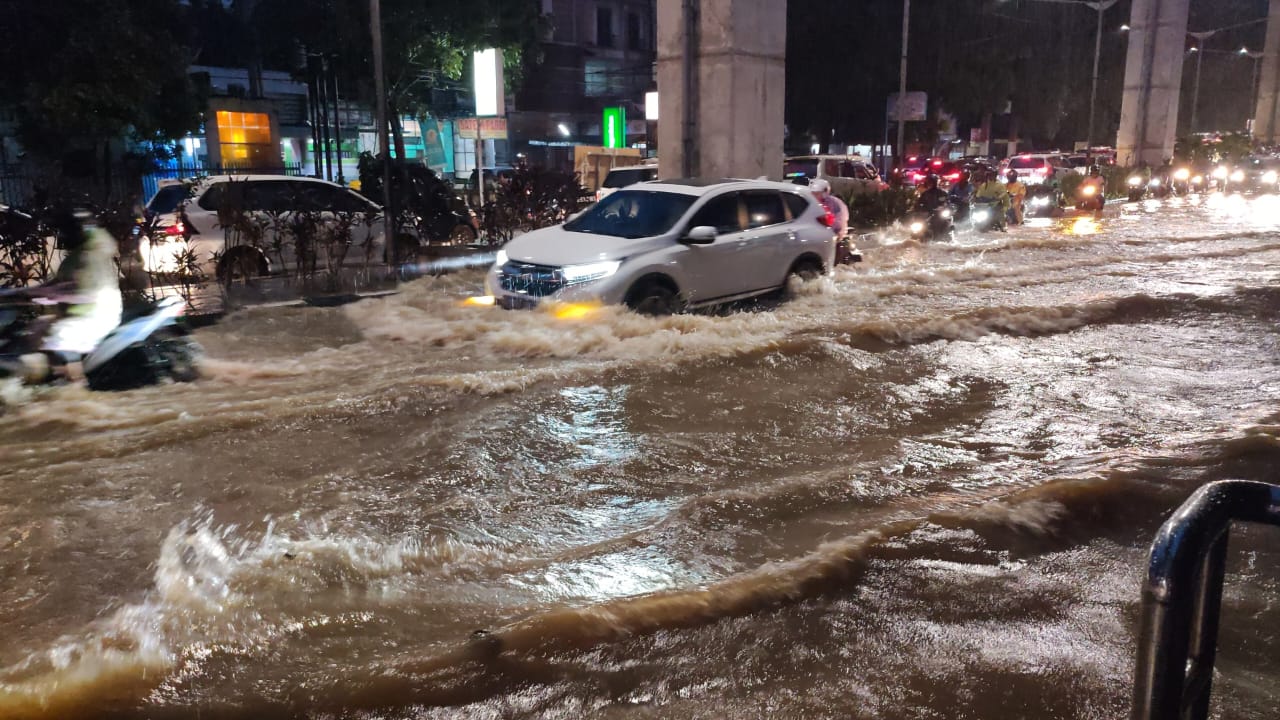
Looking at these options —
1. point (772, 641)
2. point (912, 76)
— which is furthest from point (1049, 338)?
point (912, 76)

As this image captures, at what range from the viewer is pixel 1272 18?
48.8 m

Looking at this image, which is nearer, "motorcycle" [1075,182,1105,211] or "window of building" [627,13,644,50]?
"motorcycle" [1075,182,1105,211]

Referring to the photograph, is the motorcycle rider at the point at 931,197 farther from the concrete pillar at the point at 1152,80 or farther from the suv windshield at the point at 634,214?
the concrete pillar at the point at 1152,80

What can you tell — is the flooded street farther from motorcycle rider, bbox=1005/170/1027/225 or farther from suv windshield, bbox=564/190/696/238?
motorcycle rider, bbox=1005/170/1027/225

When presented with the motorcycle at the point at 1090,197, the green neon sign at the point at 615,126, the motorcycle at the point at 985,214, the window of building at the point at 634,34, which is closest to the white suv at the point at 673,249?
the motorcycle at the point at 985,214

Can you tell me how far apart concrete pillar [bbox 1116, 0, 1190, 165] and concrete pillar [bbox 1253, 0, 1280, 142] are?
15078mm

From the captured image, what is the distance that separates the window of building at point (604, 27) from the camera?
53312mm

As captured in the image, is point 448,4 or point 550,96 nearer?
point 448,4

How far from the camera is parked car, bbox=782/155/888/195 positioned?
2708cm

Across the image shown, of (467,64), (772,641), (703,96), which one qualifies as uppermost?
(467,64)

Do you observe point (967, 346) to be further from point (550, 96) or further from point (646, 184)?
point (550, 96)

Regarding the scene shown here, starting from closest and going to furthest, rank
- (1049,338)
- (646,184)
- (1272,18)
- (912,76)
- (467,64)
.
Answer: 1. (1049,338)
2. (646,184)
3. (467,64)
4. (912,76)
5. (1272,18)

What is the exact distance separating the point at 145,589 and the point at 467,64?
3229 cm

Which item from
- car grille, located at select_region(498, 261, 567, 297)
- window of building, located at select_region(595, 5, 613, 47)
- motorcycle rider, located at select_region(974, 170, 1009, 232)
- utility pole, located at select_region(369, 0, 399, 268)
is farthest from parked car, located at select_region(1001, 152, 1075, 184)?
car grille, located at select_region(498, 261, 567, 297)
